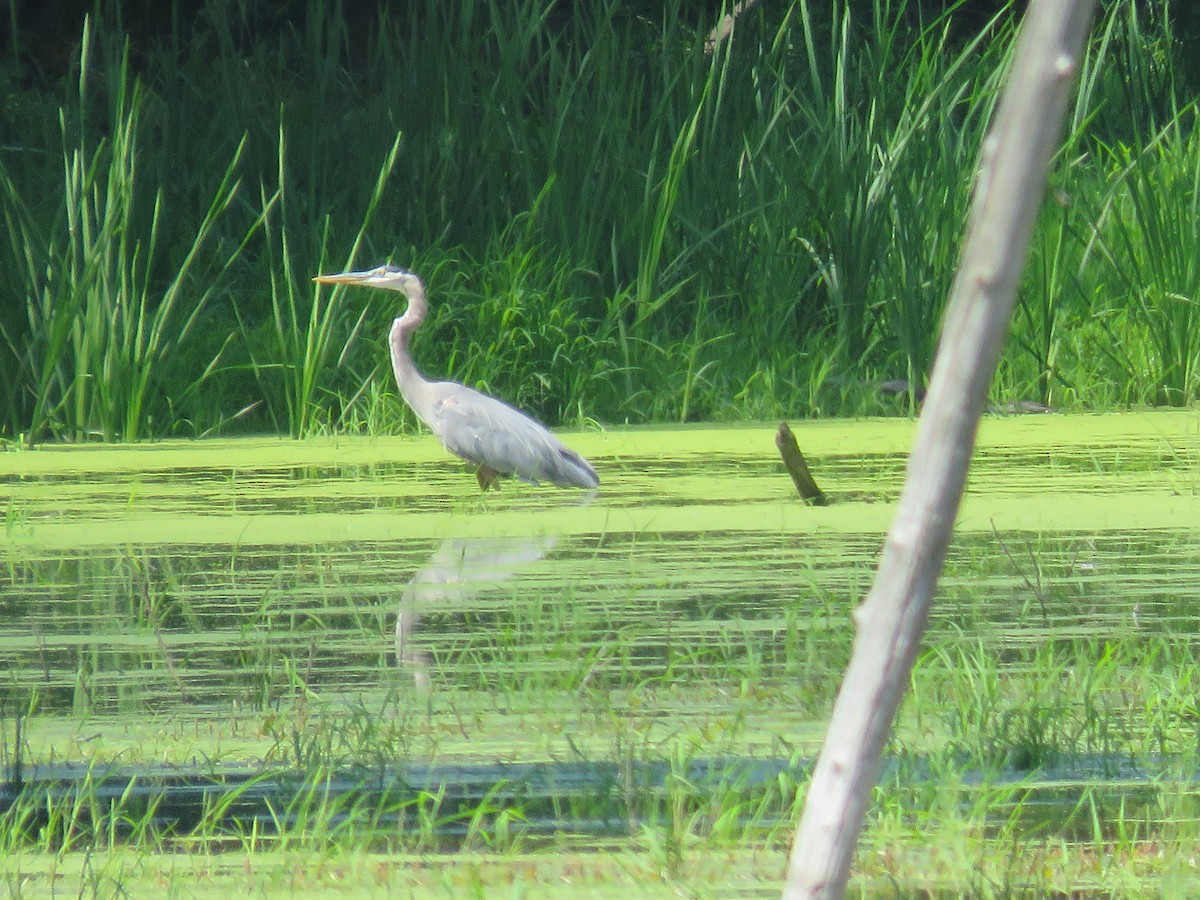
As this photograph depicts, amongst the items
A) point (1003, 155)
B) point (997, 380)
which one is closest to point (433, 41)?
point (997, 380)

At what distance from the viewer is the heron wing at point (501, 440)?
5.06 m

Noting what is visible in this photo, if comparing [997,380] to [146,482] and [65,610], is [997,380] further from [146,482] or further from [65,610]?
[65,610]

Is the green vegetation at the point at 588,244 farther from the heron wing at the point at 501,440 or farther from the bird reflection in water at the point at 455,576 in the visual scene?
the bird reflection in water at the point at 455,576

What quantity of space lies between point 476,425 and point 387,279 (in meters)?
0.94

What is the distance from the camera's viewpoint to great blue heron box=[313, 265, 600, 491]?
201 inches

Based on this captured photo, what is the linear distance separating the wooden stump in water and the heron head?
1.94 m

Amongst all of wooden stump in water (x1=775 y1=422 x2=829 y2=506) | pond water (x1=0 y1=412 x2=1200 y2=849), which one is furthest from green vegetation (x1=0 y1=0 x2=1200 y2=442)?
wooden stump in water (x1=775 y1=422 x2=829 y2=506)

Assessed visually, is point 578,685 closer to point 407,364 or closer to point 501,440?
point 501,440

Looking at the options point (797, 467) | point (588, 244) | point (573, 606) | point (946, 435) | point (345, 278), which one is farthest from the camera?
point (588, 244)

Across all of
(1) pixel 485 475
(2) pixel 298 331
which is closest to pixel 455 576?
(1) pixel 485 475

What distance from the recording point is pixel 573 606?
342 cm

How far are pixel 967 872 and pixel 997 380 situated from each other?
4.60 metres

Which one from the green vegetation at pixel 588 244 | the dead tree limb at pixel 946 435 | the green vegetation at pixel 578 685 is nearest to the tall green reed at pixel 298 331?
the green vegetation at pixel 588 244

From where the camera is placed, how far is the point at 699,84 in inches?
267
